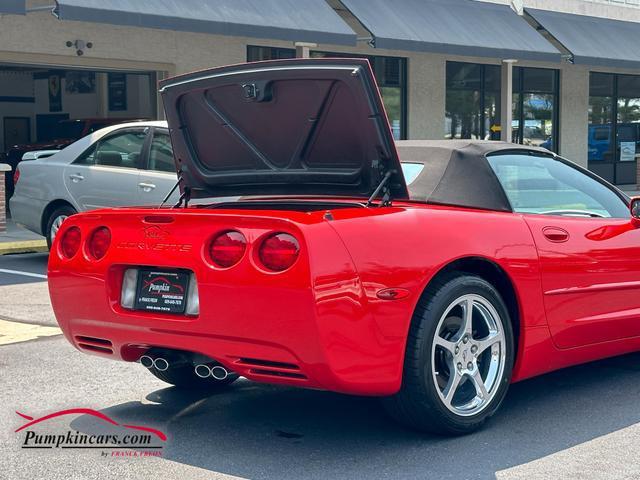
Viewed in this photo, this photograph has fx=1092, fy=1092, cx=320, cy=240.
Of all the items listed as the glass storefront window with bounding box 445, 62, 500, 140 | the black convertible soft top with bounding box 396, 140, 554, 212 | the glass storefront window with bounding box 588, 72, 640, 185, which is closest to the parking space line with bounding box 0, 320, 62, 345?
the black convertible soft top with bounding box 396, 140, 554, 212

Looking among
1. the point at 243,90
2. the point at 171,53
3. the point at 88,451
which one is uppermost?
the point at 171,53

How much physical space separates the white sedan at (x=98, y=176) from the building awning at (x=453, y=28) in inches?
303

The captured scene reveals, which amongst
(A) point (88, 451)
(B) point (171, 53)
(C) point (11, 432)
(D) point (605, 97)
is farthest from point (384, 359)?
(D) point (605, 97)

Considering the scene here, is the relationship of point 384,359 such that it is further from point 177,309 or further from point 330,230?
point 177,309

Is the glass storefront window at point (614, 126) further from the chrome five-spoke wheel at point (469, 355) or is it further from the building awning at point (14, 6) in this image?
the chrome five-spoke wheel at point (469, 355)

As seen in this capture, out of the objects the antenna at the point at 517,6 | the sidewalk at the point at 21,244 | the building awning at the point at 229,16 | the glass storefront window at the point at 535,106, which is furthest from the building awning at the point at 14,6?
the glass storefront window at the point at 535,106

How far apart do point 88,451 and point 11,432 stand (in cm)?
53

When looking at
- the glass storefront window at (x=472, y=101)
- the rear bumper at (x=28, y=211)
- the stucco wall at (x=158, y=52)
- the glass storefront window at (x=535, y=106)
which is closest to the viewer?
Result: the rear bumper at (x=28, y=211)

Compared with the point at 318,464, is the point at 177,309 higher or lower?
higher

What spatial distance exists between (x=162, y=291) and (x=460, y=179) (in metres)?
1.60

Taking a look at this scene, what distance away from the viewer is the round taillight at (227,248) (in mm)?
4621

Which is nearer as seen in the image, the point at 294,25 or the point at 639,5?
the point at 294,25

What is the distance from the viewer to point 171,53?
61.0 ft

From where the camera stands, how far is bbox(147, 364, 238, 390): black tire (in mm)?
5777
